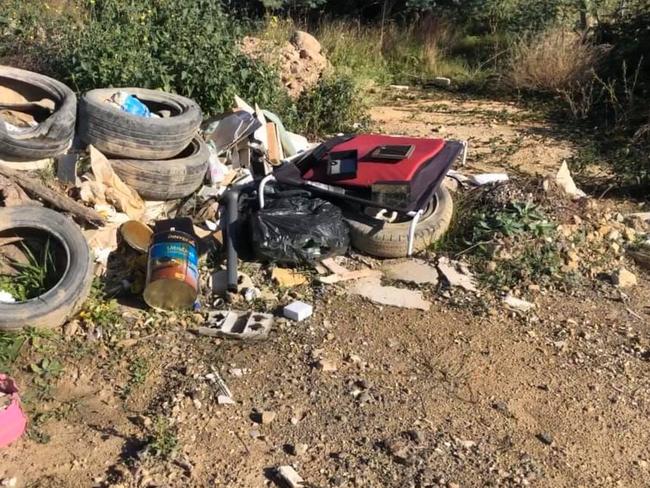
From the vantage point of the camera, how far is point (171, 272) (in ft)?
12.9

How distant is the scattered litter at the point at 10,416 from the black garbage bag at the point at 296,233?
5.67 ft

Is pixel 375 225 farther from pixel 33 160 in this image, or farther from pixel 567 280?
pixel 33 160

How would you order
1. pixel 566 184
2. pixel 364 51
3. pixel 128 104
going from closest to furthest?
pixel 128 104
pixel 566 184
pixel 364 51

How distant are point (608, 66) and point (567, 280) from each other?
503 cm

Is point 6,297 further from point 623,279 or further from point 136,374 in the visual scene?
point 623,279

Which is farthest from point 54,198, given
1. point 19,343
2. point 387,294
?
point 387,294

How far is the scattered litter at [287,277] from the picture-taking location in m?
4.41

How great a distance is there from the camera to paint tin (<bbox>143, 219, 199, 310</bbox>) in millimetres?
3951

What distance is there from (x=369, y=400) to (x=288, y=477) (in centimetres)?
65

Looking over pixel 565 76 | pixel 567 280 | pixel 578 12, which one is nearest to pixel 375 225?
pixel 567 280

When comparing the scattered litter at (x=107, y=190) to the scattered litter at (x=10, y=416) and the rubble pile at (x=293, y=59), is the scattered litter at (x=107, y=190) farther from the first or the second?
the rubble pile at (x=293, y=59)

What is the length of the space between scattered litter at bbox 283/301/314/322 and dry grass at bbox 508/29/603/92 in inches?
226

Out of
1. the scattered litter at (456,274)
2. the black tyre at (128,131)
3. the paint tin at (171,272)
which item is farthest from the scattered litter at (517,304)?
the black tyre at (128,131)

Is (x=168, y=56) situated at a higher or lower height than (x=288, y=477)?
higher
